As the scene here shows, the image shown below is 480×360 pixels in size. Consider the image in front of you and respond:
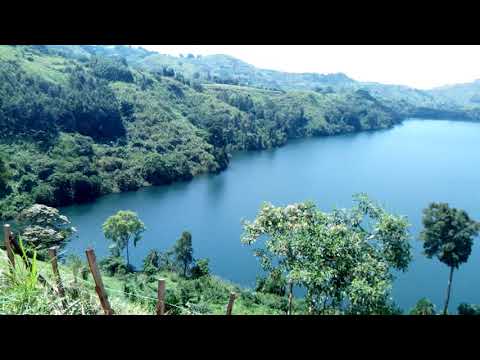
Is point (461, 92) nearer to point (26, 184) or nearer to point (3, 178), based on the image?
point (26, 184)

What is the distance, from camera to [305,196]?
97.8 feet

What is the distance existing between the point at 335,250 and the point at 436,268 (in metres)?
16.8

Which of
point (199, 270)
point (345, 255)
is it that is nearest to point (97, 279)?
point (345, 255)

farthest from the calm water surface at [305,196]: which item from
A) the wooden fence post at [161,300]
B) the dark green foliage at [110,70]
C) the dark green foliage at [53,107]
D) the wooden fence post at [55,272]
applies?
the wooden fence post at [55,272]

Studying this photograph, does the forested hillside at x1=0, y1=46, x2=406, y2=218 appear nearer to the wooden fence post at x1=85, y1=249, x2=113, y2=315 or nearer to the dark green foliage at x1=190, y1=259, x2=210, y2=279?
the dark green foliage at x1=190, y1=259, x2=210, y2=279

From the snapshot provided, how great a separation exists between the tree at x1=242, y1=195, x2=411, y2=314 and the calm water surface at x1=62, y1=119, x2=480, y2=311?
12296mm

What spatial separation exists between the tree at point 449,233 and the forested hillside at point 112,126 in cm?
1849

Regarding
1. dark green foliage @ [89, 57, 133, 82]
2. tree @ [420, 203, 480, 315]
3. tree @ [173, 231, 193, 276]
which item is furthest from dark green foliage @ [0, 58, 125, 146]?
tree @ [420, 203, 480, 315]

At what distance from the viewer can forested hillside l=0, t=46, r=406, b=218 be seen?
29.2 meters

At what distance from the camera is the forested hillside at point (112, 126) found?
2919 cm

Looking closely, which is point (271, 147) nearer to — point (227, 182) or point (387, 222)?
point (227, 182)

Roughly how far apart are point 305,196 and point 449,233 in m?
14.7
